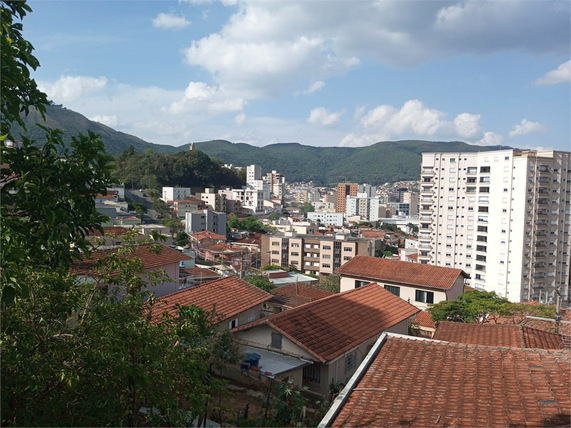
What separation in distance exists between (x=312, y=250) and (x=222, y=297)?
4464cm

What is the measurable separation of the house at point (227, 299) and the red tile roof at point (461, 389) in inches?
264

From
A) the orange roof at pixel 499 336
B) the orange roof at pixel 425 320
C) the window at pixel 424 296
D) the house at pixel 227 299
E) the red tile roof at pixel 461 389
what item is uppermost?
the red tile roof at pixel 461 389

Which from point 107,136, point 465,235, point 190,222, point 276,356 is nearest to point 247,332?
point 276,356

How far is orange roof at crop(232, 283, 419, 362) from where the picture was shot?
36.7ft

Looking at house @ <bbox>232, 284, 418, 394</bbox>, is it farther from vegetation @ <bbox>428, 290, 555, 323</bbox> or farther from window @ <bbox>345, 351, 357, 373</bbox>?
vegetation @ <bbox>428, 290, 555, 323</bbox>

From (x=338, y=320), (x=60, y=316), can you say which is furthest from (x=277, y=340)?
(x=60, y=316)

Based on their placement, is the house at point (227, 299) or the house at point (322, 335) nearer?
the house at point (322, 335)

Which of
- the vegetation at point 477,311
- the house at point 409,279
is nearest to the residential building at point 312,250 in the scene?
the house at point 409,279

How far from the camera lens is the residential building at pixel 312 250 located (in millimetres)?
56094

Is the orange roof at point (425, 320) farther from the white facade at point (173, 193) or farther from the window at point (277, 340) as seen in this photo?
the white facade at point (173, 193)

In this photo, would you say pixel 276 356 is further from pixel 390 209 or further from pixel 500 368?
pixel 390 209

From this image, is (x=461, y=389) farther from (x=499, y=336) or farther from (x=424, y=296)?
(x=424, y=296)

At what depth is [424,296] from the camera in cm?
2430

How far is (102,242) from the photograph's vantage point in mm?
5660
